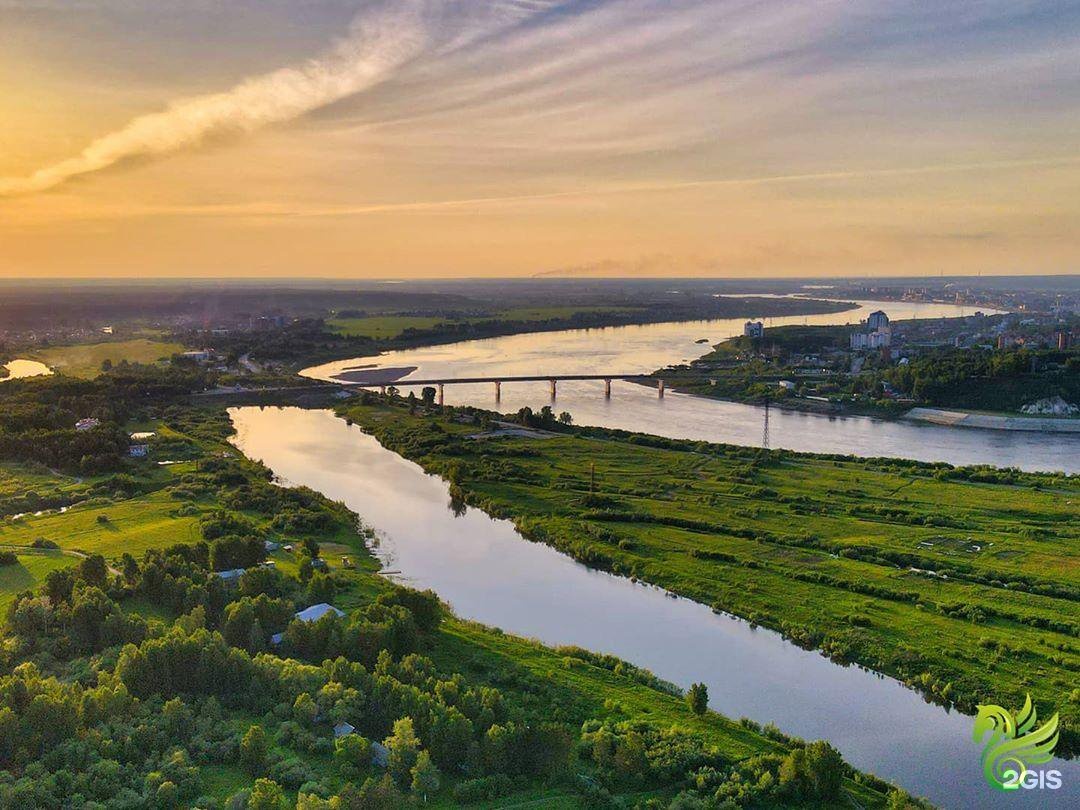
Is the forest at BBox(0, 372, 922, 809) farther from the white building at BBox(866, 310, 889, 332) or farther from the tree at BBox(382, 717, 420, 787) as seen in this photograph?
the white building at BBox(866, 310, 889, 332)

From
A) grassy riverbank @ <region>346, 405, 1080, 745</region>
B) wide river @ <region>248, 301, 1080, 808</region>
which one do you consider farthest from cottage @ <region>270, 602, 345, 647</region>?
grassy riverbank @ <region>346, 405, 1080, 745</region>

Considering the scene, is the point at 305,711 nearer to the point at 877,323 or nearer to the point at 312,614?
the point at 312,614

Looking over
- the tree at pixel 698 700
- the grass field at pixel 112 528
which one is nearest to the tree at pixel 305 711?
the tree at pixel 698 700

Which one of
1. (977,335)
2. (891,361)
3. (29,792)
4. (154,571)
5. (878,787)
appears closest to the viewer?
(29,792)

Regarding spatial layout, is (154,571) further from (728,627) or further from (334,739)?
(728,627)

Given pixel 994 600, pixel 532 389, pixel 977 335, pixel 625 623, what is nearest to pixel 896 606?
pixel 994 600

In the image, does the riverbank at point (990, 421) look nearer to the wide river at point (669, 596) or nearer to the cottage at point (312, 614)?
the wide river at point (669, 596)
